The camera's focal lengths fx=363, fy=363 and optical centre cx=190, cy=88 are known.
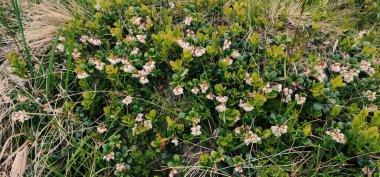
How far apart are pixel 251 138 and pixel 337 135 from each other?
53cm

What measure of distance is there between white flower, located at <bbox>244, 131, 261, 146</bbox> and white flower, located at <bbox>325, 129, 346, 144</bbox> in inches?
17.5

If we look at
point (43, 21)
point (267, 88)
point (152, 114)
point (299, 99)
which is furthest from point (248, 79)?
point (43, 21)

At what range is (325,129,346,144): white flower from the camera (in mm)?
2234

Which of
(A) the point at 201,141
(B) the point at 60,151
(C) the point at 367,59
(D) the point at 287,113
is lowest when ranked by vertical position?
(B) the point at 60,151

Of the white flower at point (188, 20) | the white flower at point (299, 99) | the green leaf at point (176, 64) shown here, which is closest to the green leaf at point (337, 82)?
the white flower at point (299, 99)

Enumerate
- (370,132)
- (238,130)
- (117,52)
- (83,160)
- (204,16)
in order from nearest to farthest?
(370,132) → (238,130) → (83,160) → (117,52) → (204,16)

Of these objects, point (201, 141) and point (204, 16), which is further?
point (204, 16)

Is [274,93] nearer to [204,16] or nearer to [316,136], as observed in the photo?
[316,136]

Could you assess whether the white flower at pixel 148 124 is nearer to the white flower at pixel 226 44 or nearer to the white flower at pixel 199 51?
the white flower at pixel 199 51

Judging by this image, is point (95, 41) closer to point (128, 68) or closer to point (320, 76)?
point (128, 68)

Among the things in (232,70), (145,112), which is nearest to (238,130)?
(232,70)

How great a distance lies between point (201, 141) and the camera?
239 cm

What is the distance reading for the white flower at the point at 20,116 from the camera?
99.7 inches

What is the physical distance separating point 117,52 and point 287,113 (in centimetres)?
131
